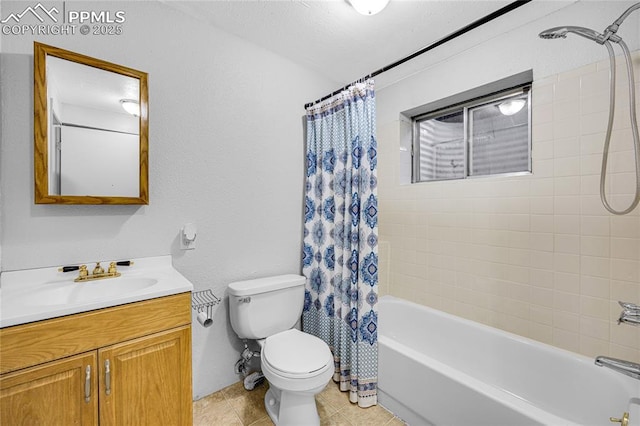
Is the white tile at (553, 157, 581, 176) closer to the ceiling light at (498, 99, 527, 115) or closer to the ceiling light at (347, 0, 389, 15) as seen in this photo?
the ceiling light at (498, 99, 527, 115)

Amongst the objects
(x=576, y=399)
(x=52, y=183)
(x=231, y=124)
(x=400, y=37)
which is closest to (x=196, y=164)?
(x=231, y=124)

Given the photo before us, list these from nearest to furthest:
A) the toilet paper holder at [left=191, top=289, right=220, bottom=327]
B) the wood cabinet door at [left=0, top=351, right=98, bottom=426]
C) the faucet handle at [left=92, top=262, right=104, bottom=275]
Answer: the wood cabinet door at [left=0, top=351, right=98, bottom=426], the faucet handle at [left=92, top=262, right=104, bottom=275], the toilet paper holder at [left=191, top=289, right=220, bottom=327]

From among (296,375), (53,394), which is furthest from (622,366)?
(53,394)

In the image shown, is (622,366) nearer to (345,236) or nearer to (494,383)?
(494,383)

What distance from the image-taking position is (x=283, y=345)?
62.6 inches

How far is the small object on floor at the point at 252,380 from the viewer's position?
182 centimetres

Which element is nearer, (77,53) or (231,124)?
(77,53)

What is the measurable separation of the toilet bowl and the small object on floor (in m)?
0.24

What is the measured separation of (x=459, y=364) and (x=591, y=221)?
1.19 m

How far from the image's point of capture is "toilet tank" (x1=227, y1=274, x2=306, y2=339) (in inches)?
66.5

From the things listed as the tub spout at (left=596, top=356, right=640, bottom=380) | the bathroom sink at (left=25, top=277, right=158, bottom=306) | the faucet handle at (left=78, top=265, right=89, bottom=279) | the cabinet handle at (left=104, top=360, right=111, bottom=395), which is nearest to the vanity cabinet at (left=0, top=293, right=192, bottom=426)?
the cabinet handle at (left=104, top=360, right=111, bottom=395)

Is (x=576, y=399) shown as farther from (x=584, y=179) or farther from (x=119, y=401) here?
(x=119, y=401)

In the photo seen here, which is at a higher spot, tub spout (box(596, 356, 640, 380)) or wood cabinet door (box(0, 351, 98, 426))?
tub spout (box(596, 356, 640, 380))

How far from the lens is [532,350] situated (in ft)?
5.22
